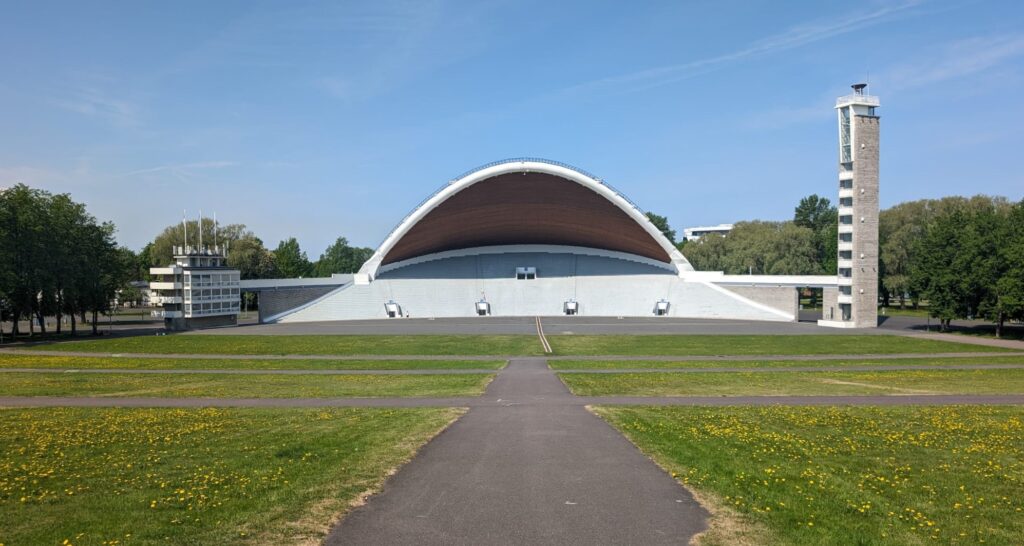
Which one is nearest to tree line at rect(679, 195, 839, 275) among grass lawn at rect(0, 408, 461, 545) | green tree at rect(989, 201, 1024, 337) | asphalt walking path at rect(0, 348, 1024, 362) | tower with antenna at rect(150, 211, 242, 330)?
green tree at rect(989, 201, 1024, 337)

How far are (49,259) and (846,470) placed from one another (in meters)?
58.1

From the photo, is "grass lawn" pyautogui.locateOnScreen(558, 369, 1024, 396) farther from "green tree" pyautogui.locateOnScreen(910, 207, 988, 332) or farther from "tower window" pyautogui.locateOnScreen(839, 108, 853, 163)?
"tower window" pyautogui.locateOnScreen(839, 108, 853, 163)

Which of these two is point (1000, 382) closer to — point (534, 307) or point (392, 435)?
point (392, 435)

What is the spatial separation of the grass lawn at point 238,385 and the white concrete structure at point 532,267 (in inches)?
1567

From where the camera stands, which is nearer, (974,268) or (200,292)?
(974,268)

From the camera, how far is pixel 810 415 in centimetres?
1853

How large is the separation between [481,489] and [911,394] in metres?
18.7

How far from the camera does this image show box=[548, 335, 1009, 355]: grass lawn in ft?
131

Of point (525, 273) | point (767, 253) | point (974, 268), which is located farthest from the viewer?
point (767, 253)

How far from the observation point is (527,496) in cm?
1073

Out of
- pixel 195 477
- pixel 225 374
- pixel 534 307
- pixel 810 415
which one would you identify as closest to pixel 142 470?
pixel 195 477

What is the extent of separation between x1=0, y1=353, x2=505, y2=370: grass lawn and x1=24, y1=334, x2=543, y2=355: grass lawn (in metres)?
4.66

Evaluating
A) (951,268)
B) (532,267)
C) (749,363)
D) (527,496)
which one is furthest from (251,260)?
(527,496)

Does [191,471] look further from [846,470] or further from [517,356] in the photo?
[517,356]
